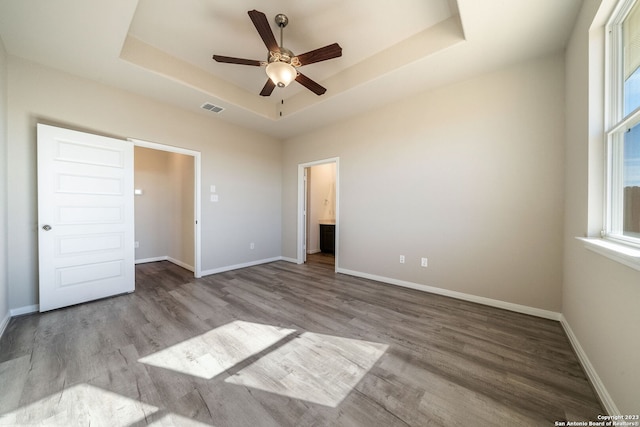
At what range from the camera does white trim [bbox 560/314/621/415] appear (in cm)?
122

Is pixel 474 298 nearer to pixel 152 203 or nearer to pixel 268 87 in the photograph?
pixel 268 87

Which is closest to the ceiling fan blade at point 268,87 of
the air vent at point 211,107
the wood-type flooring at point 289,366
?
the air vent at point 211,107

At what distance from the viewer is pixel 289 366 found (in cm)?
164

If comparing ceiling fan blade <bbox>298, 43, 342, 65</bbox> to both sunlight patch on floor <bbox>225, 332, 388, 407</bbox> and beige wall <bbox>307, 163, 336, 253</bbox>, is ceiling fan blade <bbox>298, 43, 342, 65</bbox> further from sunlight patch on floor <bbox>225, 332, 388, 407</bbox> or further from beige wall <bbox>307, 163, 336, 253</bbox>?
beige wall <bbox>307, 163, 336, 253</bbox>

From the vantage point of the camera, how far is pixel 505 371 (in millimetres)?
1582

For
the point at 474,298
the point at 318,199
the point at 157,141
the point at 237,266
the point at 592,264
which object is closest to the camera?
the point at 592,264

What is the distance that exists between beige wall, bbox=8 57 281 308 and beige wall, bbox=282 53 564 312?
1.85 meters

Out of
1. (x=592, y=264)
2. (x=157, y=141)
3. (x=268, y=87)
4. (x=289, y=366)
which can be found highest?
(x=268, y=87)

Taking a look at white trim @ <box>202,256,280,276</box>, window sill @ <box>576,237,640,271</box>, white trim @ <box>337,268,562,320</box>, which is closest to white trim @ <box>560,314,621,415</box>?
white trim @ <box>337,268,562,320</box>

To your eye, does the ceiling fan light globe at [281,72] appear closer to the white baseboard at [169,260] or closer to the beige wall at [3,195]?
the beige wall at [3,195]

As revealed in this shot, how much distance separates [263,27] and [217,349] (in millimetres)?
2606

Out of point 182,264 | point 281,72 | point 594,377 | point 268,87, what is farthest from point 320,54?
point 182,264

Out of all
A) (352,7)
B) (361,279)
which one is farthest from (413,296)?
(352,7)

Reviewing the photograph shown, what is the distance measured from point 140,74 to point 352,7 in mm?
2471
